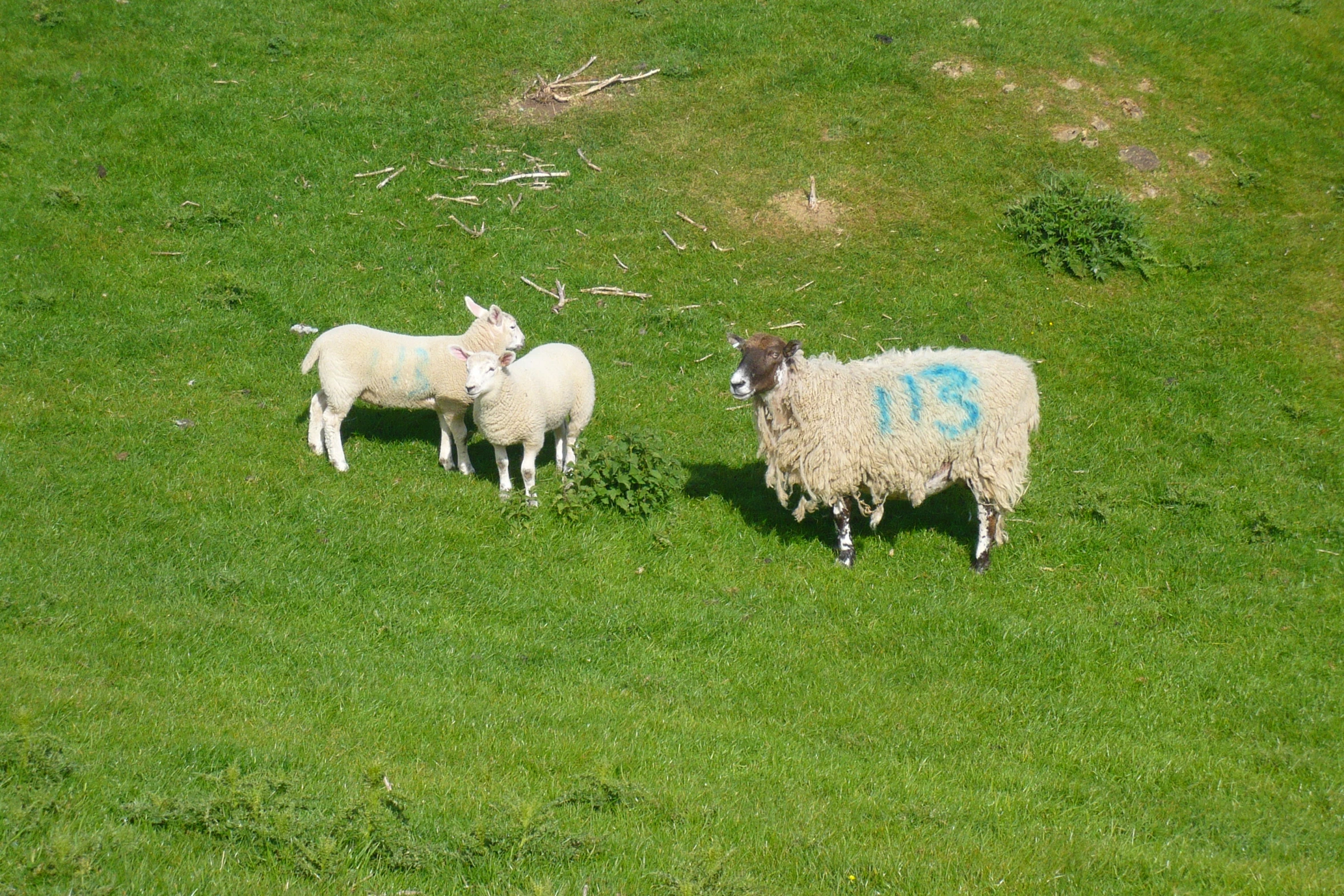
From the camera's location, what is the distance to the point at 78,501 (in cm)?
1057

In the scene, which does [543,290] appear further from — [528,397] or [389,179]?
[528,397]

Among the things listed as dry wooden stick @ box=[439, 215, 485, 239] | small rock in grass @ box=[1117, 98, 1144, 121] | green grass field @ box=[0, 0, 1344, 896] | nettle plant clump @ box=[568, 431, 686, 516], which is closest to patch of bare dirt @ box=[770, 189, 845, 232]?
green grass field @ box=[0, 0, 1344, 896]

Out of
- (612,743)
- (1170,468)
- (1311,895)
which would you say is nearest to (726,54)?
(1170,468)

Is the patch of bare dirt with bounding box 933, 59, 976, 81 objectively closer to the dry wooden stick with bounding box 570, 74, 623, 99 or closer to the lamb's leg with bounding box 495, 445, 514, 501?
the dry wooden stick with bounding box 570, 74, 623, 99

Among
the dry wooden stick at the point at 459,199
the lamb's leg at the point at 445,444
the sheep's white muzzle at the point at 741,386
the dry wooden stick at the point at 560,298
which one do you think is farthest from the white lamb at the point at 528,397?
the dry wooden stick at the point at 459,199

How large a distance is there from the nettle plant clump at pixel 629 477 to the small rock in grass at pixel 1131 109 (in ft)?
41.1

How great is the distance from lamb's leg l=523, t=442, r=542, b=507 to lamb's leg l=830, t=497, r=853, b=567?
122 inches

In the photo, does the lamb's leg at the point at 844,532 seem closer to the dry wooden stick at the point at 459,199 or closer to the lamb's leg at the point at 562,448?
the lamb's leg at the point at 562,448

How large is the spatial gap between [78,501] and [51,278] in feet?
20.0

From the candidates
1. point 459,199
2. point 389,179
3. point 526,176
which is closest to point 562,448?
point 459,199

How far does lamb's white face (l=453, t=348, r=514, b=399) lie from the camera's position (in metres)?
10.8

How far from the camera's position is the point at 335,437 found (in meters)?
11.9

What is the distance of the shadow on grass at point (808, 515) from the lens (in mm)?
11578

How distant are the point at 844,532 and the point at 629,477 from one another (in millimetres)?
2222
